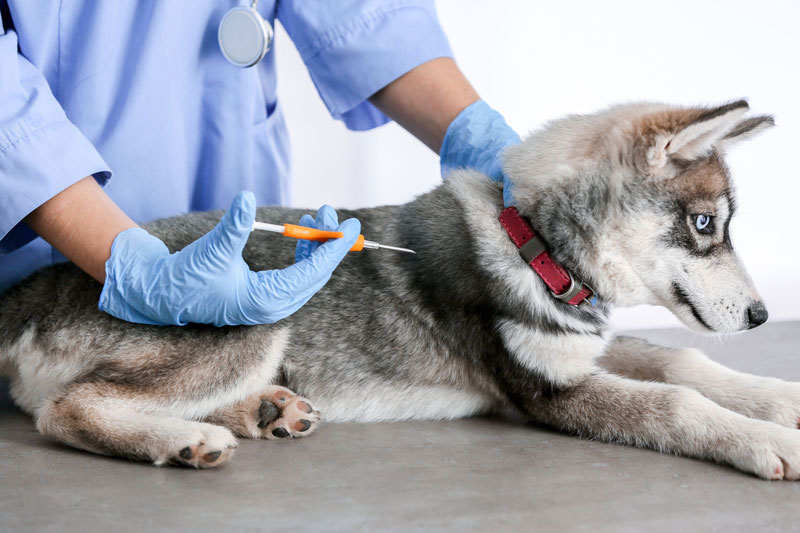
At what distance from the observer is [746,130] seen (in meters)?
2.10

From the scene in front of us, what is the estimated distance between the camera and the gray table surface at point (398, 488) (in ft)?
4.74

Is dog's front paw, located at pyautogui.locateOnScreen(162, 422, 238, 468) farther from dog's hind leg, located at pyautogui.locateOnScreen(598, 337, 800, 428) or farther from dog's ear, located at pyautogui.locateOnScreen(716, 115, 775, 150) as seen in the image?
dog's ear, located at pyautogui.locateOnScreen(716, 115, 775, 150)

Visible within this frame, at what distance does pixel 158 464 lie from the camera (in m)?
1.79

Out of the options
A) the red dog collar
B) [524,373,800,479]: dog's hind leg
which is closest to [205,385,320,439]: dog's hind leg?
[524,373,800,479]: dog's hind leg

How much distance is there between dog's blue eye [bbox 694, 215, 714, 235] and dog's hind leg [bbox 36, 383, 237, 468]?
4.14 ft

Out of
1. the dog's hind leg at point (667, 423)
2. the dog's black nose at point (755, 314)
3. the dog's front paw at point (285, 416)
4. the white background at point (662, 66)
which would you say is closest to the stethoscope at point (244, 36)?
the dog's front paw at point (285, 416)

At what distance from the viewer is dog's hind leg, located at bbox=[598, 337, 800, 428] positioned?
2.02 m

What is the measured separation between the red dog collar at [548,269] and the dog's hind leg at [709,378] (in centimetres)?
41

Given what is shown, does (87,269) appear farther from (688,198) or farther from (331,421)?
(688,198)

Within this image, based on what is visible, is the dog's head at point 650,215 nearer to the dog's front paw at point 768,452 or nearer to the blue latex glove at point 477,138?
the dog's front paw at point 768,452

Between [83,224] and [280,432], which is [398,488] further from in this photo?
[83,224]

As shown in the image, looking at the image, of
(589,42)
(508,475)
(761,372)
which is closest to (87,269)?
(508,475)

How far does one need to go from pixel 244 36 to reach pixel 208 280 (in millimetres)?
922

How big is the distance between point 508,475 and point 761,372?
53.2 inches
